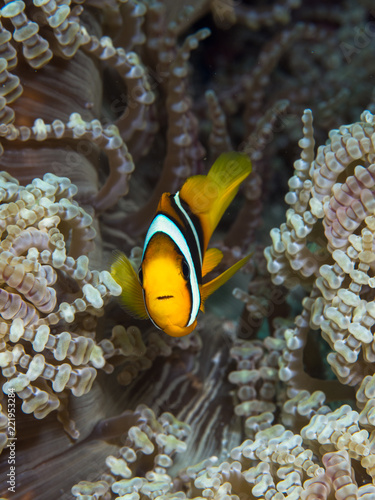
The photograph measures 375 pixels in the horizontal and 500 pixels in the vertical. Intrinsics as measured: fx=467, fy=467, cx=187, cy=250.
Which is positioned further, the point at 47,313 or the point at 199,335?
the point at 199,335

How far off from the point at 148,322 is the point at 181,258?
0.64m

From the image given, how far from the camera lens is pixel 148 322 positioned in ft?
A: 4.92

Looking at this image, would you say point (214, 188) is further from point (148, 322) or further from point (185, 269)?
point (148, 322)

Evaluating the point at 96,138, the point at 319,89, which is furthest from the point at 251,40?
the point at 96,138

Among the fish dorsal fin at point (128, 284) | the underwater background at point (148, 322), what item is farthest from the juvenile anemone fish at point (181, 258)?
the underwater background at point (148, 322)

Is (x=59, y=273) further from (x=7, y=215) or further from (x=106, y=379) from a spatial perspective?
(x=106, y=379)

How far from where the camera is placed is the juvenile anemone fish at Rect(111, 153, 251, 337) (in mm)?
893

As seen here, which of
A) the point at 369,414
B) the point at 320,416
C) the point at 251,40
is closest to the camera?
the point at 369,414

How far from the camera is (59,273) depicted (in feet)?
3.74

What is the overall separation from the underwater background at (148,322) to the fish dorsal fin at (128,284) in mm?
40

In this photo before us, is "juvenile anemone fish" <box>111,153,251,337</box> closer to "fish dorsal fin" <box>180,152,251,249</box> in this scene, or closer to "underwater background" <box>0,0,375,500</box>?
"fish dorsal fin" <box>180,152,251,249</box>

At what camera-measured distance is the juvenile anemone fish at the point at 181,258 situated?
893 mm

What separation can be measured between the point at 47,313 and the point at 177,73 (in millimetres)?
993

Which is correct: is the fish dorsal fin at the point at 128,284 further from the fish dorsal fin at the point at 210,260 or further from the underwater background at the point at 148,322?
the fish dorsal fin at the point at 210,260
